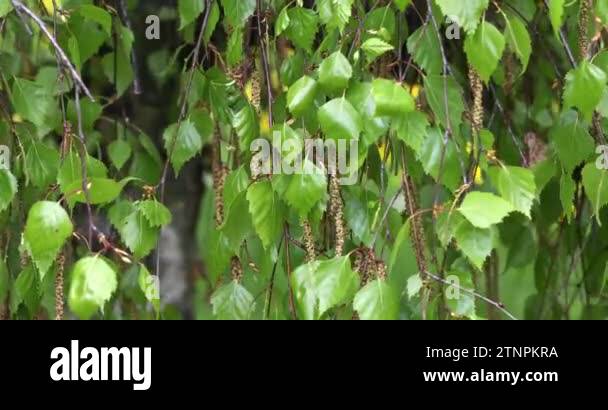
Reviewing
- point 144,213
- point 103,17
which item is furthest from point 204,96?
point 144,213

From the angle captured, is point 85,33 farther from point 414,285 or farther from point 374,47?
point 414,285

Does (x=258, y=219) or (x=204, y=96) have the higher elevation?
→ (x=204, y=96)

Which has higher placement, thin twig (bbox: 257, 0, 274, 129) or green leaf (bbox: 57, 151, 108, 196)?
thin twig (bbox: 257, 0, 274, 129)

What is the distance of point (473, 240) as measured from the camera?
1236 mm

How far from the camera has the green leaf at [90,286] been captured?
1160 millimetres

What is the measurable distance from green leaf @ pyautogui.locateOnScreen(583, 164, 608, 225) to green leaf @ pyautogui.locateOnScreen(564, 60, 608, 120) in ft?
0.34

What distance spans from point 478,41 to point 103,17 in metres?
0.49

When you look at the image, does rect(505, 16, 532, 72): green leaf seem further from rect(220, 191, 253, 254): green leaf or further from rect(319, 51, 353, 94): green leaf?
rect(220, 191, 253, 254): green leaf

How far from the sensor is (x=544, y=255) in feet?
6.81

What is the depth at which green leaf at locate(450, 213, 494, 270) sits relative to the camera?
123 cm

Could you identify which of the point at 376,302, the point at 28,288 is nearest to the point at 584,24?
the point at 376,302

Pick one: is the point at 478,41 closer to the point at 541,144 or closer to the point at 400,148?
the point at 400,148

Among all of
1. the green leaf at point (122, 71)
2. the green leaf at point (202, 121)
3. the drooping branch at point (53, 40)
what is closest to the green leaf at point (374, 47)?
the drooping branch at point (53, 40)

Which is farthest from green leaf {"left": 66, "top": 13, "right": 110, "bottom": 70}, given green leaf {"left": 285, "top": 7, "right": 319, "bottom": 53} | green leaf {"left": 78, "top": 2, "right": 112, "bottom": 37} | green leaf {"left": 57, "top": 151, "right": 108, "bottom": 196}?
green leaf {"left": 285, "top": 7, "right": 319, "bottom": 53}
